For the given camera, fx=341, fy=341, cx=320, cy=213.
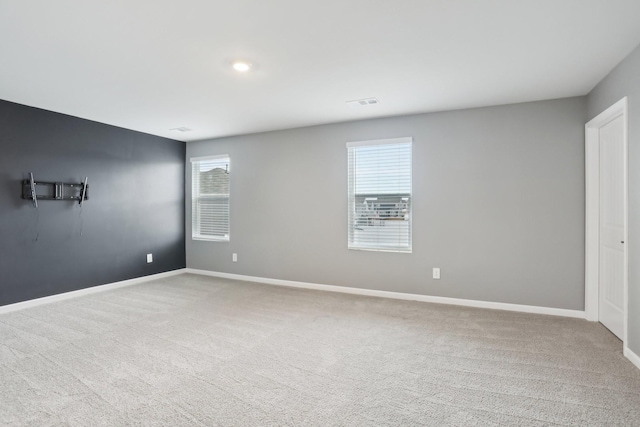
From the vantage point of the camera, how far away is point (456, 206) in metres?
4.15

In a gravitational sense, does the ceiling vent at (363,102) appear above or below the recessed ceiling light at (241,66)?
above

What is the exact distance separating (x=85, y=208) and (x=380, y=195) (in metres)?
4.04

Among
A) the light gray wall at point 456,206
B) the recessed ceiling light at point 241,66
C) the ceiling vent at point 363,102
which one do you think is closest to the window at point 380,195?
the light gray wall at point 456,206

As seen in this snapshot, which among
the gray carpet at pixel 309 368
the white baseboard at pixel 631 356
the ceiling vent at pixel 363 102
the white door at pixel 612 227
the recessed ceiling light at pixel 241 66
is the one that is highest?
the ceiling vent at pixel 363 102

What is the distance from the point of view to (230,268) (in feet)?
18.9

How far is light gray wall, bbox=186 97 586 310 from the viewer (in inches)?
146

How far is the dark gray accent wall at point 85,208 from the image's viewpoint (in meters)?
3.96

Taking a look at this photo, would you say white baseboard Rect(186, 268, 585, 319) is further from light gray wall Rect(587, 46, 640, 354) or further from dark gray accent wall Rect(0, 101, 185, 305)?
dark gray accent wall Rect(0, 101, 185, 305)

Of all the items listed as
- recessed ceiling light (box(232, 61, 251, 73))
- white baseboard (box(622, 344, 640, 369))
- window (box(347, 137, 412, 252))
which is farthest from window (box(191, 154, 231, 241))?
white baseboard (box(622, 344, 640, 369))

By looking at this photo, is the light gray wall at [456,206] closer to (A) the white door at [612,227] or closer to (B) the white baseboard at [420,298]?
(B) the white baseboard at [420,298]

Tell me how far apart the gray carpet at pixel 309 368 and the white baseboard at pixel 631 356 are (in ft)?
0.17

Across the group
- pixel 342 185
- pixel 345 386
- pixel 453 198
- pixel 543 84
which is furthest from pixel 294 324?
pixel 543 84

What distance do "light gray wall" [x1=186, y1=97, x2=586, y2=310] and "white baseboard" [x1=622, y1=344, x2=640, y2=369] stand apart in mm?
1010

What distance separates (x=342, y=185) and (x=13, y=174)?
3.97 m
